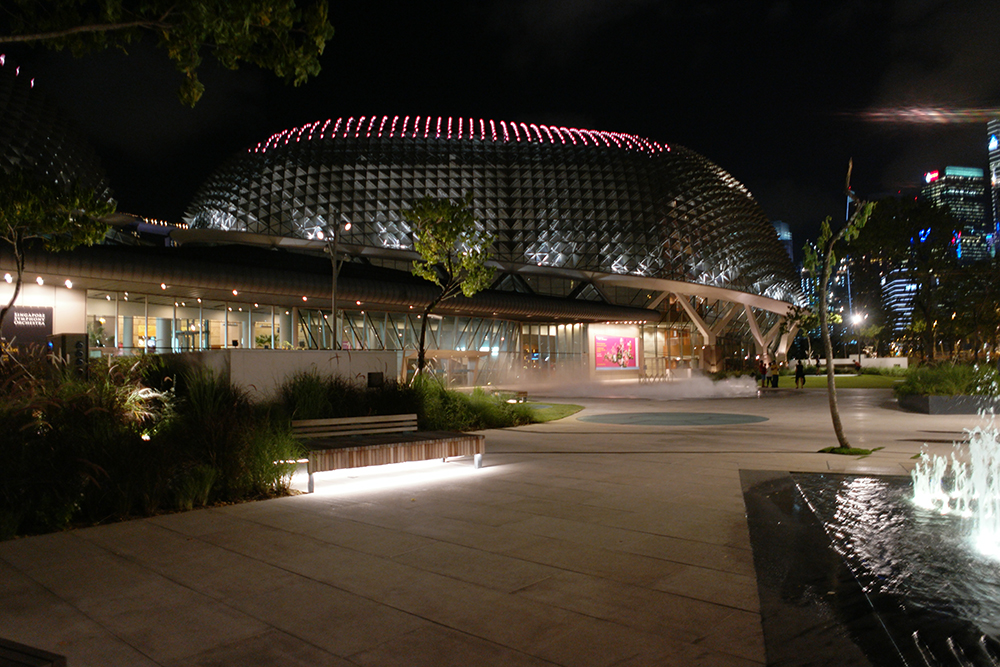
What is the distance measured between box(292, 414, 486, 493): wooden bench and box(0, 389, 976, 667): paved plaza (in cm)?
42

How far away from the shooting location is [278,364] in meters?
12.9

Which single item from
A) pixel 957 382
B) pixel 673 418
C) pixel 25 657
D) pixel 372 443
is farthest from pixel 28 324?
pixel 957 382

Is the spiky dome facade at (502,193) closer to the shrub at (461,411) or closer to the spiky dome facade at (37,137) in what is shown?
the spiky dome facade at (37,137)

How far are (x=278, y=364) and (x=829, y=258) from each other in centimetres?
1120

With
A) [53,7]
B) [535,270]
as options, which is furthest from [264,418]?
[535,270]

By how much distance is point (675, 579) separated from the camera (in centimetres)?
515

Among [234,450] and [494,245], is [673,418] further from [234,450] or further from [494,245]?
[494,245]

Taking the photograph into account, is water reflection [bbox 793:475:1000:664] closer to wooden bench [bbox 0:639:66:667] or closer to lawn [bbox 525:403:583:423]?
wooden bench [bbox 0:639:66:667]

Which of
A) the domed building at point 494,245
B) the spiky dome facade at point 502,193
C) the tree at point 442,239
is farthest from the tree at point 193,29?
the spiky dome facade at point 502,193

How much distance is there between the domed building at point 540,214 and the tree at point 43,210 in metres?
31.6

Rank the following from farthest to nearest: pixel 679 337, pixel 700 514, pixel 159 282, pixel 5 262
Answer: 1. pixel 679 337
2. pixel 159 282
3. pixel 5 262
4. pixel 700 514

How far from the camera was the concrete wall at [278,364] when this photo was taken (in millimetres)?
12062

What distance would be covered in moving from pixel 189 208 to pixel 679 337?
4873 centimetres

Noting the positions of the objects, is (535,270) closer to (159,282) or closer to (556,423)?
(159,282)
